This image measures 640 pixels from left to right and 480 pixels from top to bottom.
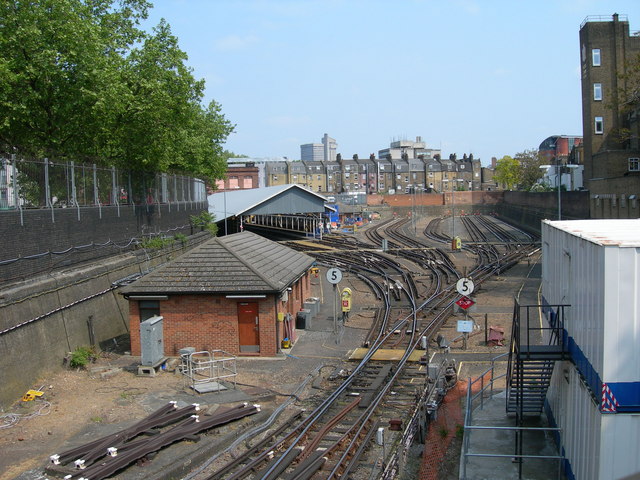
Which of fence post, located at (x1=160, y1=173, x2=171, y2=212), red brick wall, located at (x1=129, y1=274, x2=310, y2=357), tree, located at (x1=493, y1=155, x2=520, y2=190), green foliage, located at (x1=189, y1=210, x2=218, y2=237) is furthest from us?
tree, located at (x1=493, y1=155, x2=520, y2=190)

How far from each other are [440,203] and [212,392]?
95855 millimetres

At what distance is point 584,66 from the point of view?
53.8 m

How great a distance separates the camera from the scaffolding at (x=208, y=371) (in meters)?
15.0

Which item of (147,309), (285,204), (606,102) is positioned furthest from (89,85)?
(606,102)

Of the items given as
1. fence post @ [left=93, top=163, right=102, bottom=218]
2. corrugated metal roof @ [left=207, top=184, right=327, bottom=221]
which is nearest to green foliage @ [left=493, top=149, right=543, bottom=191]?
corrugated metal roof @ [left=207, top=184, right=327, bottom=221]

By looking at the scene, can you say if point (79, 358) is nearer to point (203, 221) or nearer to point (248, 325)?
point (248, 325)

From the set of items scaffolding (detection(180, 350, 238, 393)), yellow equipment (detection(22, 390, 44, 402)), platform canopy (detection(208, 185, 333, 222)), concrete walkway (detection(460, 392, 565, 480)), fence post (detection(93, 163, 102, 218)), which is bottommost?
concrete walkway (detection(460, 392, 565, 480))

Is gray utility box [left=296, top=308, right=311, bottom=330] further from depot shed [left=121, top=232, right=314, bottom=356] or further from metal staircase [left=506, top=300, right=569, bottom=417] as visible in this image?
metal staircase [left=506, top=300, right=569, bottom=417]

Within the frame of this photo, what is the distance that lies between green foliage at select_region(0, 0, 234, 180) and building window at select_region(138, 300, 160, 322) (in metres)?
7.47

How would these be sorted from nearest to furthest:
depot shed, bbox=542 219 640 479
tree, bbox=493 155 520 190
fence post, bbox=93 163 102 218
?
depot shed, bbox=542 219 640 479 → fence post, bbox=93 163 102 218 → tree, bbox=493 155 520 190

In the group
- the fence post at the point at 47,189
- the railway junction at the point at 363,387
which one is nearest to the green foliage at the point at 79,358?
the railway junction at the point at 363,387

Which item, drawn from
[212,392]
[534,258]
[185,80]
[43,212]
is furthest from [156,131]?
[534,258]

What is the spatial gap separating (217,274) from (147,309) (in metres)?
2.20

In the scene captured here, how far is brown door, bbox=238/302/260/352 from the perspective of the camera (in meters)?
18.4
